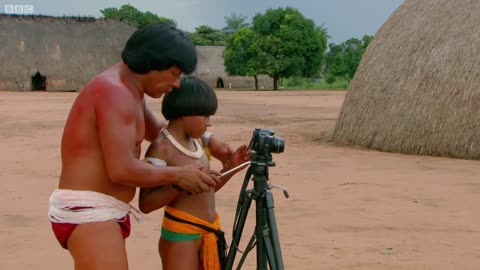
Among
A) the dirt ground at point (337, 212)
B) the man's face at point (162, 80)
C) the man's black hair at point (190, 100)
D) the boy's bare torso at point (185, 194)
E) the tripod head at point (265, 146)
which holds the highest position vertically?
the man's face at point (162, 80)

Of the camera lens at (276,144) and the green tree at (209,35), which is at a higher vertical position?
the green tree at (209,35)

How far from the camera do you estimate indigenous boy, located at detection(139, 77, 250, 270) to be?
105 inches

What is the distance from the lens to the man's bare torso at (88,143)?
2.40 m

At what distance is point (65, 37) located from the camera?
36531 mm

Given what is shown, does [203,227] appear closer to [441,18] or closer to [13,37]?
[441,18]

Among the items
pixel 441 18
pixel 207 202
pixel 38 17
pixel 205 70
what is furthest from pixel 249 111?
pixel 205 70

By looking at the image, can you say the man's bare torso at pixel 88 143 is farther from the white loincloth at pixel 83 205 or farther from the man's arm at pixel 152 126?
the man's arm at pixel 152 126

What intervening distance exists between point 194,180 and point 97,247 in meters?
0.36

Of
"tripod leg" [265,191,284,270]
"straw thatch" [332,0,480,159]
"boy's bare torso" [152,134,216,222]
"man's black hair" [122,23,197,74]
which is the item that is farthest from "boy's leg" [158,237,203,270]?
"straw thatch" [332,0,480,159]

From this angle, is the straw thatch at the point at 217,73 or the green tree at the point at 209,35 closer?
the straw thatch at the point at 217,73

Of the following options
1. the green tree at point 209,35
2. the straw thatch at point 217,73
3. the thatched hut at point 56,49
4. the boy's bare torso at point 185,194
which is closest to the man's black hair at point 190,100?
the boy's bare torso at point 185,194

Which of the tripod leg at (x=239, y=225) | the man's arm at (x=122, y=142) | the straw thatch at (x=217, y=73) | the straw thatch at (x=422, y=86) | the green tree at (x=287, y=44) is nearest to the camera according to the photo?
the man's arm at (x=122, y=142)

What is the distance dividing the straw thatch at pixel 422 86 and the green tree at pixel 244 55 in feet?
93.9

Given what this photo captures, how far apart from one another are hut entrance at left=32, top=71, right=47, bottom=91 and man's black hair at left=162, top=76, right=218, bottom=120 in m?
33.7
